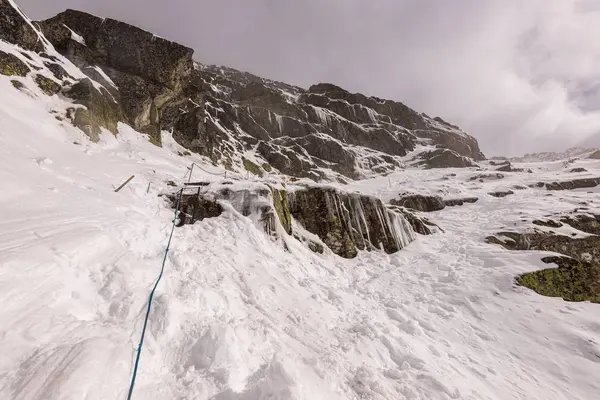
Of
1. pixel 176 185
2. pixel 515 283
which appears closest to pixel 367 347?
pixel 515 283

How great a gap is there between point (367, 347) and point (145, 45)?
149 ft

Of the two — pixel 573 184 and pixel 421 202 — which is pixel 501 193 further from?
pixel 573 184

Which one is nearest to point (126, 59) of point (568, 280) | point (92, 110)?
point (92, 110)

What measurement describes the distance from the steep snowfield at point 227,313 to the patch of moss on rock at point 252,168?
4395 cm

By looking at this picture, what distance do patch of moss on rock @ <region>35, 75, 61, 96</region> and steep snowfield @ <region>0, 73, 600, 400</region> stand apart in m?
8.56

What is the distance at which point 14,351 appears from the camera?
337 cm

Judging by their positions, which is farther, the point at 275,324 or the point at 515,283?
the point at 515,283

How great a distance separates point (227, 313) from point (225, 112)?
86.0 metres

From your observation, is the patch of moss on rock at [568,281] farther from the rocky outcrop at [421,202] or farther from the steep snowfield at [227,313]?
the rocky outcrop at [421,202]

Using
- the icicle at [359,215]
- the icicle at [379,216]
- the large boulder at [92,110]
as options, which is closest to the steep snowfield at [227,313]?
the icicle at [359,215]

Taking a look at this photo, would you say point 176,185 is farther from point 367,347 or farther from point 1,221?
point 367,347

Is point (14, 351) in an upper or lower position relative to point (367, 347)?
upper

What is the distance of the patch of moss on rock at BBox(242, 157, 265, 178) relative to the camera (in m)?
59.6

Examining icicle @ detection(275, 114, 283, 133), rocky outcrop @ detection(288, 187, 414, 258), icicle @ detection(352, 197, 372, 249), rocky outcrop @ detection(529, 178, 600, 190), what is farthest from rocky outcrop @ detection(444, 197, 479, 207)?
icicle @ detection(275, 114, 283, 133)
